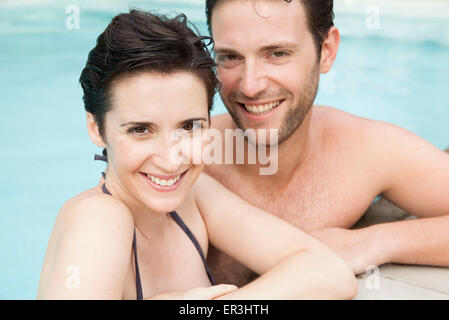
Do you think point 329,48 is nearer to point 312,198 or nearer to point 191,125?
point 312,198

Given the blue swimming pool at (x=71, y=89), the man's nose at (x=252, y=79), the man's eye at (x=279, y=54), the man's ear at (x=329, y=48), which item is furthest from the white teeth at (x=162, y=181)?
the blue swimming pool at (x=71, y=89)

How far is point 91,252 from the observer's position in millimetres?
1586

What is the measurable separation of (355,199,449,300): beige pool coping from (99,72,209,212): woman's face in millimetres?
870

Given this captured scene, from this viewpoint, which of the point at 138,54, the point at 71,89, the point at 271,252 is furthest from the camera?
the point at 71,89

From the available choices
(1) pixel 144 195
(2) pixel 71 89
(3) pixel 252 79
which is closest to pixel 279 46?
(3) pixel 252 79

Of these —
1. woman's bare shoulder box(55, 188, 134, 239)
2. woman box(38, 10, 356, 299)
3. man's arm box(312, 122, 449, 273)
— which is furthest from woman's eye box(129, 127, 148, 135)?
man's arm box(312, 122, 449, 273)

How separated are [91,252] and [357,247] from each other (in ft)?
4.05

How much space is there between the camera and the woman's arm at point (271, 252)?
1.79m

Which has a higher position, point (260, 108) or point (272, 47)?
point (272, 47)

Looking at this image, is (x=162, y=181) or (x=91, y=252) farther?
(x=162, y=181)

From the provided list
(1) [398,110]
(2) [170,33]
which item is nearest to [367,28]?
(1) [398,110]

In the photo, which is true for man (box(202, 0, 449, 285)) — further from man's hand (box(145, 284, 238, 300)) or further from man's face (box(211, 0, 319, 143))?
man's hand (box(145, 284, 238, 300))

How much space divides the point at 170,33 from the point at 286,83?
3.02 feet

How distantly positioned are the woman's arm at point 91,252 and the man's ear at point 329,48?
1.51m
